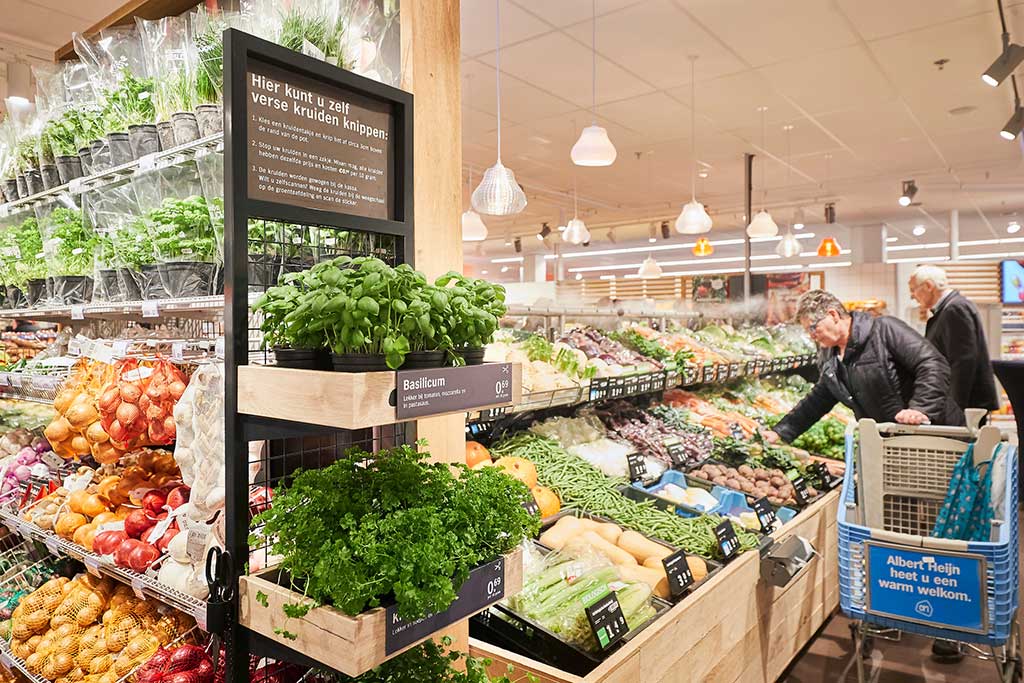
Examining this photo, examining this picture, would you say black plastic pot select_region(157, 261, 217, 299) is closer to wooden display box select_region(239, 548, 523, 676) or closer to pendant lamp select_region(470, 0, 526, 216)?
wooden display box select_region(239, 548, 523, 676)

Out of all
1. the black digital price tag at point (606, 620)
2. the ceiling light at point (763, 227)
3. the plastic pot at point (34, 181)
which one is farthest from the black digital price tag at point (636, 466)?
the ceiling light at point (763, 227)

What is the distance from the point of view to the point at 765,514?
3230 millimetres

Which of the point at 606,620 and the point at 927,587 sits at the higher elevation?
the point at 606,620

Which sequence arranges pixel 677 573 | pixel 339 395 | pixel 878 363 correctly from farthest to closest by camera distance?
pixel 878 363 → pixel 677 573 → pixel 339 395

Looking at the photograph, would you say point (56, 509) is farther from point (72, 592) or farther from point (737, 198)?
point (737, 198)

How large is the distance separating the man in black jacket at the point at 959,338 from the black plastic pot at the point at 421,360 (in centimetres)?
447

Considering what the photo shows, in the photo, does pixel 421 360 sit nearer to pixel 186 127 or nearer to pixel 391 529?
pixel 391 529

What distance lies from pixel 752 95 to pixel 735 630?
5331 millimetres

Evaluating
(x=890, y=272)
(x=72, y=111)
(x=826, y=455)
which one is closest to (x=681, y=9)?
(x=826, y=455)

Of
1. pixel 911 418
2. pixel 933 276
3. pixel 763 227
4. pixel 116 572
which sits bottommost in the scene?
pixel 116 572

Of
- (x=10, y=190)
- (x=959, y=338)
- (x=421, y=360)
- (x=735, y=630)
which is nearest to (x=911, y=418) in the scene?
(x=735, y=630)

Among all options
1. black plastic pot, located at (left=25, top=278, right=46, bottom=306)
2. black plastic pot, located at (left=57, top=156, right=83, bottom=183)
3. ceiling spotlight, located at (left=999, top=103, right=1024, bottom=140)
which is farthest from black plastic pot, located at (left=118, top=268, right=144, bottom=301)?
ceiling spotlight, located at (left=999, top=103, right=1024, bottom=140)

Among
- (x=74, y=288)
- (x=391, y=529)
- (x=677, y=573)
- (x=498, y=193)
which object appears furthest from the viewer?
(x=498, y=193)

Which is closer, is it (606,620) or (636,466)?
(606,620)
